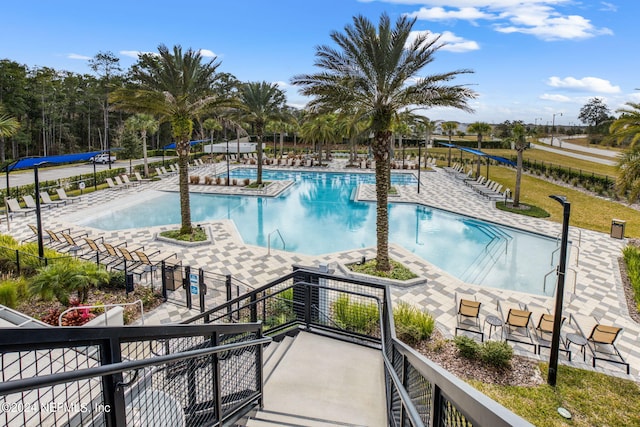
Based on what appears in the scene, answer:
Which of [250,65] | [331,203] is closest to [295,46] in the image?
[250,65]

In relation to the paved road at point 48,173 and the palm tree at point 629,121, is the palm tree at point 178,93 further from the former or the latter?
the paved road at point 48,173

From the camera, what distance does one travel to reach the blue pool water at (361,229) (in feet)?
47.3

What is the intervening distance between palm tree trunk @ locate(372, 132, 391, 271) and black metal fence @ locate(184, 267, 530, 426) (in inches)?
167

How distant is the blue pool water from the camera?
47.3 ft

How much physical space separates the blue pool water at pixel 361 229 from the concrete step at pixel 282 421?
1020 cm

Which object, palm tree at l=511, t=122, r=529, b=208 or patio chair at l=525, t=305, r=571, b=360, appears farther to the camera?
palm tree at l=511, t=122, r=529, b=208

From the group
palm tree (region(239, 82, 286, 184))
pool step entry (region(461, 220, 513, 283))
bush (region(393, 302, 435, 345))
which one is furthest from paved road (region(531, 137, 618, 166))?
bush (region(393, 302, 435, 345))

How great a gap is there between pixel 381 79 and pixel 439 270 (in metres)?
6.63

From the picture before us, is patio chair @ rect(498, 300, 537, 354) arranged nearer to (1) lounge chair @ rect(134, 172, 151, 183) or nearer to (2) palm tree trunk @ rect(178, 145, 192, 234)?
(2) palm tree trunk @ rect(178, 145, 192, 234)

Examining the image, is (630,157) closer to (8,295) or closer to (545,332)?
(545,332)

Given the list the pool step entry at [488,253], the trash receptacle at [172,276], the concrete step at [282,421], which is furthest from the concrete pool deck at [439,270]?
the concrete step at [282,421]

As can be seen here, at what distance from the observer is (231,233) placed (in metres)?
17.1

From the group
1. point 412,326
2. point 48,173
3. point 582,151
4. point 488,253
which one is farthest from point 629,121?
point 582,151

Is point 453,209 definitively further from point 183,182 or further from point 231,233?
point 183,182
